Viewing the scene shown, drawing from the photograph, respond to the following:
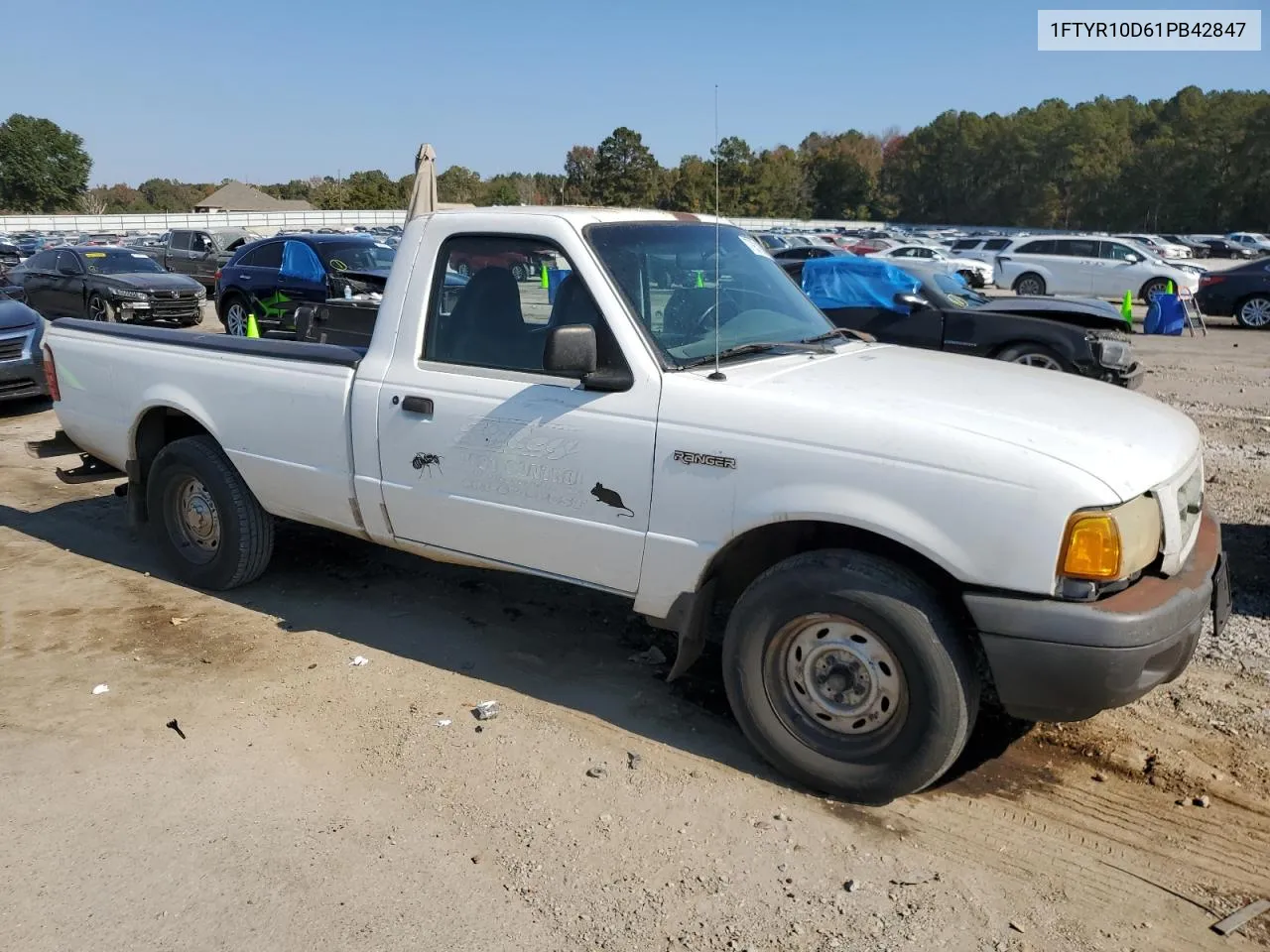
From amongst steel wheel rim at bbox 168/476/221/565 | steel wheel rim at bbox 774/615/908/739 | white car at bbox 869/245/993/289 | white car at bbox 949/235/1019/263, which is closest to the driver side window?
steel wheel rim at bbox 774/615/908/739

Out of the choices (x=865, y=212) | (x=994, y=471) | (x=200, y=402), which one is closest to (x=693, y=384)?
(x=994, y=471)

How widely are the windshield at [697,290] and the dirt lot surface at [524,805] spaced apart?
5.05 feet

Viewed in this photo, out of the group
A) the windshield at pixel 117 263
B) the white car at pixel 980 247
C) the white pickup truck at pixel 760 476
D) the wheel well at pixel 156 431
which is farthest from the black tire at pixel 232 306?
the white car at pixel 980 247

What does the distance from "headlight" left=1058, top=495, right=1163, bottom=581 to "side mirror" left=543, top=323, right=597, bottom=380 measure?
5.63 feet

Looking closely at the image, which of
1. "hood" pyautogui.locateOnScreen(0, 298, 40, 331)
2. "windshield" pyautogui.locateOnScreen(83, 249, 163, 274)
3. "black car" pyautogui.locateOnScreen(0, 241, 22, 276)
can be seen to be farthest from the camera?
"black car" pyautogui.locateOnScreen(0, 241, 22, 276)

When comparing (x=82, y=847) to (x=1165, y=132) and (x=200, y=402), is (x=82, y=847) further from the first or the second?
(x=1165, y=132)

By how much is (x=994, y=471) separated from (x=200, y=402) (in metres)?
3.95

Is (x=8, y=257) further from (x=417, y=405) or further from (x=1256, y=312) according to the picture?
(x=1256, y=312)

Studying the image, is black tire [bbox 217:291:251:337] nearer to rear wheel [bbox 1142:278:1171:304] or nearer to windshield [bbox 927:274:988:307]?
windshield [bbox 927:274:988:307]

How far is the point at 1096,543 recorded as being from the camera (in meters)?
3.02

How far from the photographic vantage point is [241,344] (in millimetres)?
5094

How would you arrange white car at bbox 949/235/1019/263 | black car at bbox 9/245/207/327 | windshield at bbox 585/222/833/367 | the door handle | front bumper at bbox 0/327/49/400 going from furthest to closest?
white car at bbox 949/235/1019/263 < black car at bbox 9/245/207/327 < front bumper at bbox 0/327/49/400 < the door handle < windshield at bbox 585/222/833/367

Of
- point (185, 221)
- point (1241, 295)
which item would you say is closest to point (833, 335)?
point (1241, 295)

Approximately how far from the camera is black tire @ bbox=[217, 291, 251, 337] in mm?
16036
